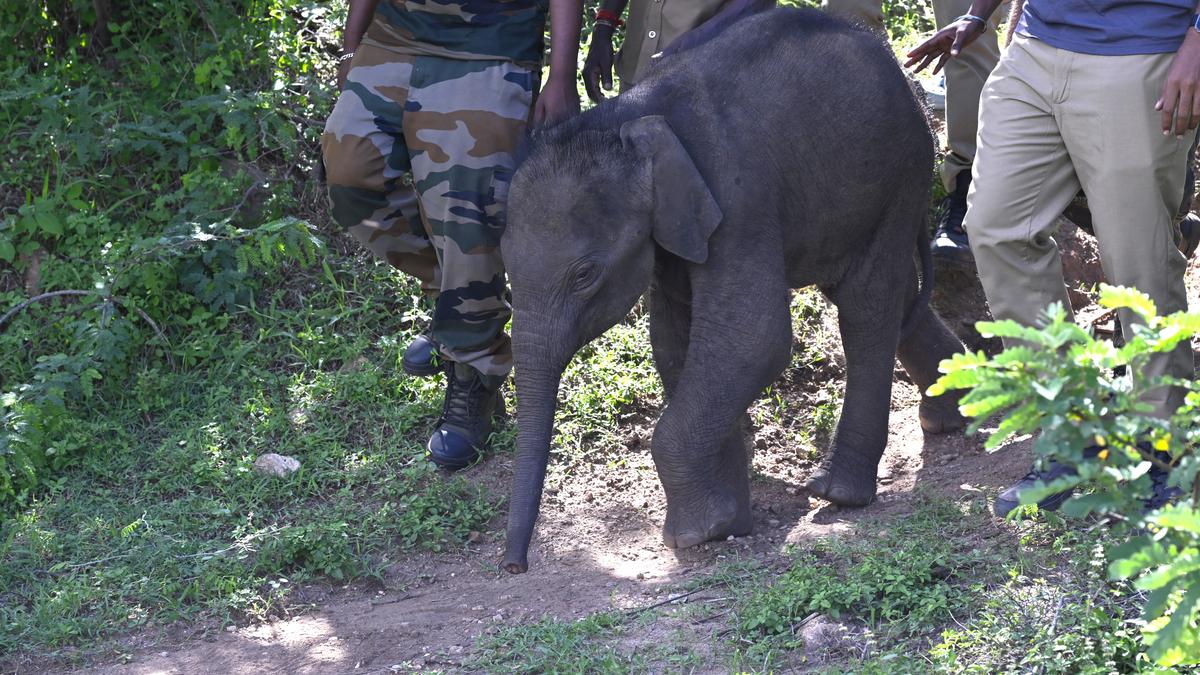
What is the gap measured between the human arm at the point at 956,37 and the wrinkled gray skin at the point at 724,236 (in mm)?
134

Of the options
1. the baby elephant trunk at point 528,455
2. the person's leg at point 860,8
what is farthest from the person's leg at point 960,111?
the baby elephant trunk at point 528,455

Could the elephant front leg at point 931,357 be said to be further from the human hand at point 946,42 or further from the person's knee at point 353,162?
the person's knee at point 353,162

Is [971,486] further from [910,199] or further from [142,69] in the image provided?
[142,69]

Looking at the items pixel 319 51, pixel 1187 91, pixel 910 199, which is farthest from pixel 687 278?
pixel 319 51

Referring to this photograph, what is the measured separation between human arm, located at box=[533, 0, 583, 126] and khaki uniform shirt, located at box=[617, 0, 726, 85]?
37 centimetres

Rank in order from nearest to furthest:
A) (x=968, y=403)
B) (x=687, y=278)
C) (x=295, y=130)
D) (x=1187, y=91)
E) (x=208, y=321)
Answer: (x=968, y=403)
(x=1187, y=91)
(x=687, y=278)
(x=208, y=321)
(x=295, y=130)

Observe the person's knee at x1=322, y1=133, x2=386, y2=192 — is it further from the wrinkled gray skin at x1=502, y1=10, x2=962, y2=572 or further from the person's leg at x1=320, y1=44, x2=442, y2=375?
the wrinkled gray skin at x1=502, y1=10, x2=962, y2=572

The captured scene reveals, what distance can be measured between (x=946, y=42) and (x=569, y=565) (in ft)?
8.06

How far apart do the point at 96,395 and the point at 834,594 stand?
3.73 m

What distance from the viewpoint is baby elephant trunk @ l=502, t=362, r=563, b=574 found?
173 inches

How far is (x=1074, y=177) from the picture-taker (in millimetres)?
4605

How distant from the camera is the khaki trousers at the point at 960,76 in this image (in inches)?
245

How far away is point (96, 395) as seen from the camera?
6281 millimetres

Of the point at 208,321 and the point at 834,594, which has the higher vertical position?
the point at 208,321
